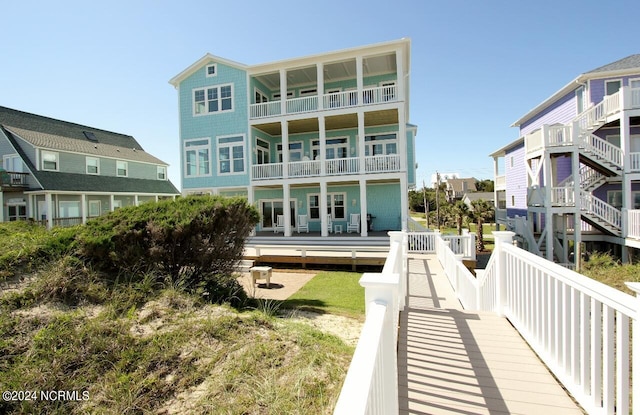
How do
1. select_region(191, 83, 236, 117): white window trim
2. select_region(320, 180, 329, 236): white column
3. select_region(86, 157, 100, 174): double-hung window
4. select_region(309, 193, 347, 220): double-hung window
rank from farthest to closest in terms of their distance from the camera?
select_region(86, 157, 100, 174): double-hung window, select_region(309, 193, 347, 220): double-hung window, select_region(191, 83, 236, 117): white window trim, select_region(320, 180, 329, 236): white column

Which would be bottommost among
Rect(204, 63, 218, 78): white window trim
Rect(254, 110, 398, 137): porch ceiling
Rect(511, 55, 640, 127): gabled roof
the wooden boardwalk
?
the wooden boardwalk

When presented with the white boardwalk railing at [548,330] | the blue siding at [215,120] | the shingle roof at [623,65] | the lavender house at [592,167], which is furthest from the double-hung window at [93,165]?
the shingle roof at [623,65]

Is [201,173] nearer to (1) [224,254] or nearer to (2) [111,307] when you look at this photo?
(1) [224,254]

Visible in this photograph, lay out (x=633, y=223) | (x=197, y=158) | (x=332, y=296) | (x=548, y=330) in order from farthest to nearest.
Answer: (x=197, y=158) → (x=633, y=223) → (x=332, y=296) → (x=548, y=330)

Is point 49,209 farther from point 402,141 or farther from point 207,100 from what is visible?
Answer: point 402,141

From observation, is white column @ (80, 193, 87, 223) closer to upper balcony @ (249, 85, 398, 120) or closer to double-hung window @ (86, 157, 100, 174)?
double-hung window @ (86, 157, 100, 174)

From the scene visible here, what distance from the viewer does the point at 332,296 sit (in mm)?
8688

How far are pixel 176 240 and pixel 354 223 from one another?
40.5 feet

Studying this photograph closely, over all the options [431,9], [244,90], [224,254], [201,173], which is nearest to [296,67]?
[244,90]

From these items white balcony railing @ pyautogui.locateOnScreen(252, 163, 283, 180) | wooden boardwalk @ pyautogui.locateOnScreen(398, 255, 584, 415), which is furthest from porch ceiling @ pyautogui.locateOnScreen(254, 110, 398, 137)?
wooden boardwalk @ pyautogui.locateOnScreen(398, 255, 584, 415)

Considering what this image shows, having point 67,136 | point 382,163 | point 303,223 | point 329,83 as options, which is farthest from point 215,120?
point 67,136

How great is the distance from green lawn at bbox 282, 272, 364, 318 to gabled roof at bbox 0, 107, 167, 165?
24.2 meters

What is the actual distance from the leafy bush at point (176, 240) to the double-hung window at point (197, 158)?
1178 centimetres

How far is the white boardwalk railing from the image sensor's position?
139 cm
